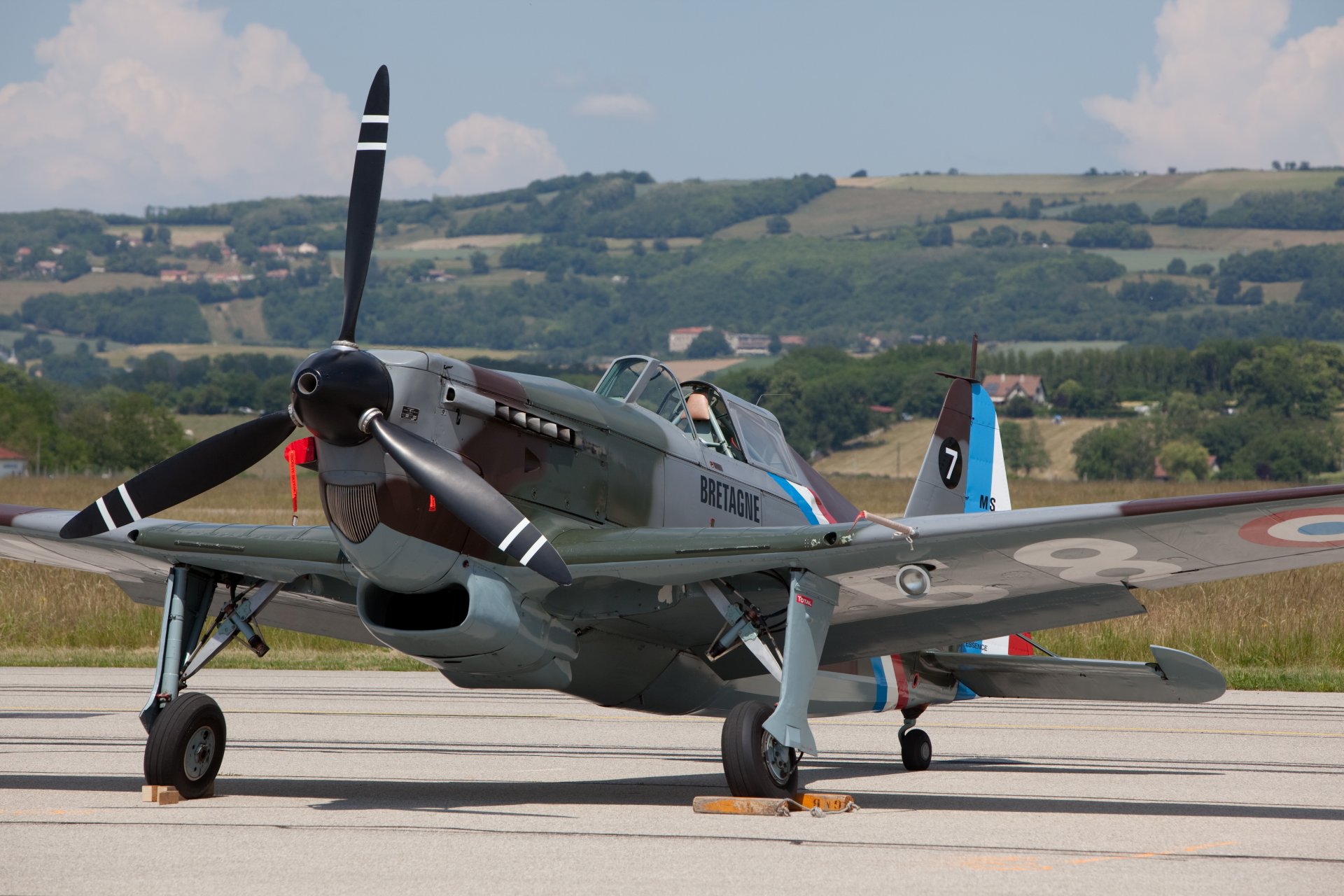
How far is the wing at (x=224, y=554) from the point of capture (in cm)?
973

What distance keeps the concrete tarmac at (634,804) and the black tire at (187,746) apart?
0.63 feet

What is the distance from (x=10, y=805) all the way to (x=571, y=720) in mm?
6685

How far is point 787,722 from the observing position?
9055mm

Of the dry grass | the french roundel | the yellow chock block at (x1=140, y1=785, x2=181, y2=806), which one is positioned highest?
the french roundel

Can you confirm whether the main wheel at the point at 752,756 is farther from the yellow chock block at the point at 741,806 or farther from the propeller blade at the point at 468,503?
the propeller blade at the point at 468,503

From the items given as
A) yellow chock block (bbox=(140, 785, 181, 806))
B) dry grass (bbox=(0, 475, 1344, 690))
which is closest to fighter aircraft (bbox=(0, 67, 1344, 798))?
yellow chock block (bbox=(140, 785, 181, 806))

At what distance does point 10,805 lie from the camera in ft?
29.8

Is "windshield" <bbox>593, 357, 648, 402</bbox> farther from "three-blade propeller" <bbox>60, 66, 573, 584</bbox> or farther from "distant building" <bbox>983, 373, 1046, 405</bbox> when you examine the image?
"distant building" <bbox>983, 373, 1046, 405</bbox>

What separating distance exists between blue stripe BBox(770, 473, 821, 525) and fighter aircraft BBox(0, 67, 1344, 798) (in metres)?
0.20

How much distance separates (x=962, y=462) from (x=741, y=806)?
17.5 ft

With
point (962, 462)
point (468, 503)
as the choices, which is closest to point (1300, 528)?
point (468, 503)

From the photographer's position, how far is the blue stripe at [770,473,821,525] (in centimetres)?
1148

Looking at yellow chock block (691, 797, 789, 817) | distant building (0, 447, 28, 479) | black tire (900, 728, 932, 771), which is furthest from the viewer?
distant building (0, 447, 28, 479)

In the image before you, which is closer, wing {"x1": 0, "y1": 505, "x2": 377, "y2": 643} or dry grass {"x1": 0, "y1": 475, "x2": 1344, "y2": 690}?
wing {"x1": 0, "y1": 505, "x2": 377, "y2": 643}
